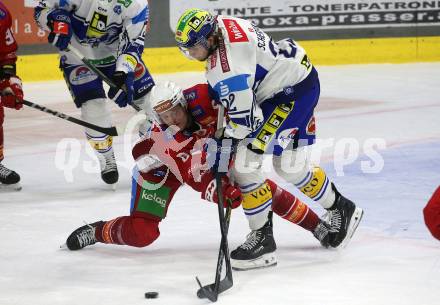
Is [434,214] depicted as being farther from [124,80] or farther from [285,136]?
[124,80]

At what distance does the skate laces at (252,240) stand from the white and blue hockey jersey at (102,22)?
1.83 m

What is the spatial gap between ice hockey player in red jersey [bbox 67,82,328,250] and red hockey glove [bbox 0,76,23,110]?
4.88 feet

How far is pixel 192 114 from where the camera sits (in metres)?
3.87

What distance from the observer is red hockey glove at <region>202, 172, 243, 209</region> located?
3689 mm

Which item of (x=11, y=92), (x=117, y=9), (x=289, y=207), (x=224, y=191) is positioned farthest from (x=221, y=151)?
(x=11, y=92)

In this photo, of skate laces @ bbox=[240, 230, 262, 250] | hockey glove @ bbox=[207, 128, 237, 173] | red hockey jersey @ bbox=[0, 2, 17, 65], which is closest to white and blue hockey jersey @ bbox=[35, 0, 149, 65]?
red hockey jersey @ bbox=[0, 2, 17, 65]

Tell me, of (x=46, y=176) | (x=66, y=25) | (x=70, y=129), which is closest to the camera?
(x=66, y=25)

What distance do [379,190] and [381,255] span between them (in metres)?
1.18

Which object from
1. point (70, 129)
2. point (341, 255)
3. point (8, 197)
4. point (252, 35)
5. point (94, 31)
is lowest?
point (70, 129)

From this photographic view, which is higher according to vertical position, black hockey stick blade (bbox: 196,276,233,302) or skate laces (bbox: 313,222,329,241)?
black hockey stick blade (bbox: 196,276,233,302)

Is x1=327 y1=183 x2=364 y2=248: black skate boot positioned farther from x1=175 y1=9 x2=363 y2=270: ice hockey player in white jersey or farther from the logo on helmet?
the logo on helmet

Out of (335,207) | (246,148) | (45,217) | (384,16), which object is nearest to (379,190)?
(335,207)

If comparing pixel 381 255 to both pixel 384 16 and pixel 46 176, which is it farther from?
pixel 384 16

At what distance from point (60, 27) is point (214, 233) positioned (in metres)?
1.59
